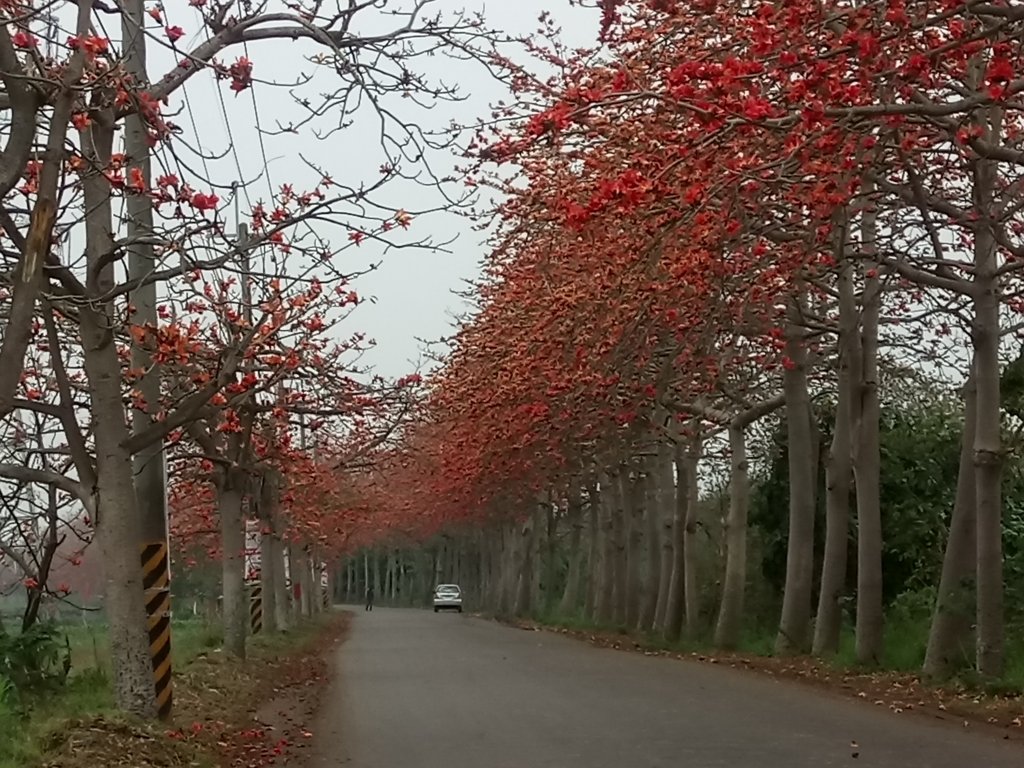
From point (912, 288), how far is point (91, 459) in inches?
436

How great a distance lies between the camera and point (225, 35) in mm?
11320

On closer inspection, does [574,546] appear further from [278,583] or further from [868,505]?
[868,505]

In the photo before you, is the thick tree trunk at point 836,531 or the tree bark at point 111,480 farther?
the thick tree trunk at point 836,531

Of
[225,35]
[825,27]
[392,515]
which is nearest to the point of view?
[825,27]

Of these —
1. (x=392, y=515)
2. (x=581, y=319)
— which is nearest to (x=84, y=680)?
(x=581, y=319)

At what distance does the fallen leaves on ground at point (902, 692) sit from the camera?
1332 centimetres

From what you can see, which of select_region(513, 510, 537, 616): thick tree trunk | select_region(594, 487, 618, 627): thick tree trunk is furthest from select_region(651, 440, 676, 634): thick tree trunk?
select_region(513, 510, 537, 616): thick tree trunk

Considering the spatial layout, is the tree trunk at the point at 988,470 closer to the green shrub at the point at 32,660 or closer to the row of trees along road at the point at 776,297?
the row of trees along road at the point at 776,297

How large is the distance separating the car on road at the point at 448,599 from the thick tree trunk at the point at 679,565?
49.4 metres

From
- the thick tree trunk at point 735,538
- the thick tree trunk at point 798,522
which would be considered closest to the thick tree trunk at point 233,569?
the thick tree trunk at point 735,538

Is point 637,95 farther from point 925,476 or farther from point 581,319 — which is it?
point 925,476

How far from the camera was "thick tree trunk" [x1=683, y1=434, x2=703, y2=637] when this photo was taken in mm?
28766

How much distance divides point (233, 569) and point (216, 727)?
928 cm

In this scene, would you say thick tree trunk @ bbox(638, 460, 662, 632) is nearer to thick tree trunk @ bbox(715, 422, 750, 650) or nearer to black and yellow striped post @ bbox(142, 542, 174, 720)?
thick tree trunk @ bbox(715, 422, 750, 650)
